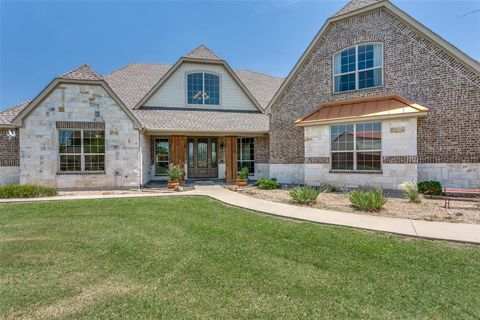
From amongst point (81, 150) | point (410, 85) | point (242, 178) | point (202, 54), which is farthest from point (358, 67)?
point (81, 150)

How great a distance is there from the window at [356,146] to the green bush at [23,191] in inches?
552

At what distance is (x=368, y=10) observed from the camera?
13.2 metres

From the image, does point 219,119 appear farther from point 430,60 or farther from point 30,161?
point 430,60

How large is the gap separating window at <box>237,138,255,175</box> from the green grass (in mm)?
11239

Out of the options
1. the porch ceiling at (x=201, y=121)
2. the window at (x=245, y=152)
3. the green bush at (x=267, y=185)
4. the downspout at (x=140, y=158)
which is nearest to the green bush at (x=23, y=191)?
the downspout at (x=140, y=158)

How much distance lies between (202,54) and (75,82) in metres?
8.62

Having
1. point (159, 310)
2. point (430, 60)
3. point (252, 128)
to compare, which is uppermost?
point (430, 60)

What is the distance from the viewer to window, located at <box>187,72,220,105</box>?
1839 centimetres

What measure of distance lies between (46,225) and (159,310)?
593 cm

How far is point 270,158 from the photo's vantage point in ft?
56.3

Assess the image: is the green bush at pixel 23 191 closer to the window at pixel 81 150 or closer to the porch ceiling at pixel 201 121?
the window at pixel 81 150

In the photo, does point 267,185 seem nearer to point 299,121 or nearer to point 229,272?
point 299,121

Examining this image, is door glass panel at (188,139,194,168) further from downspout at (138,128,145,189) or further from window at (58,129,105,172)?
window at (58,129,105,172)

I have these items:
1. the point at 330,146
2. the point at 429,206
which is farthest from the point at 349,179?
the point at 429,206
